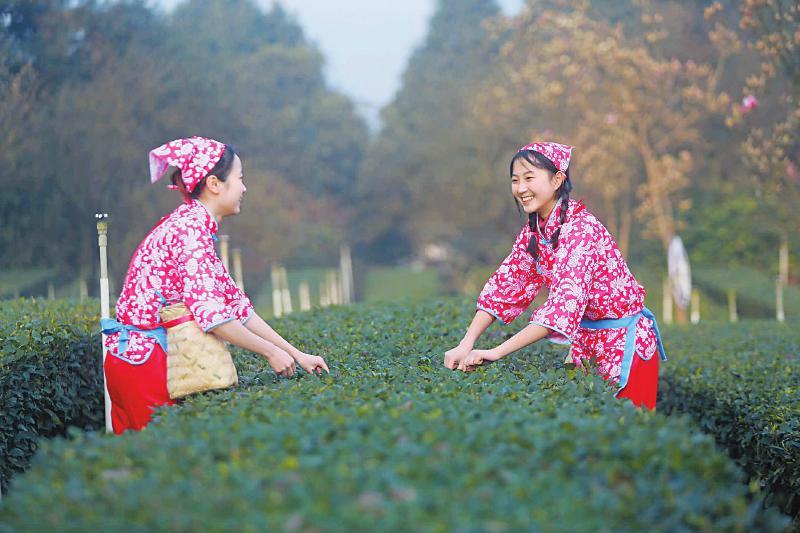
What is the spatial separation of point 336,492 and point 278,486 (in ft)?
0.51

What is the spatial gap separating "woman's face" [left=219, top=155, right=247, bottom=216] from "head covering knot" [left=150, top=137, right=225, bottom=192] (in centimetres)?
9

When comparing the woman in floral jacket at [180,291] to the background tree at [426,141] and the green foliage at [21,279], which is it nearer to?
the green foliage at [21,279]

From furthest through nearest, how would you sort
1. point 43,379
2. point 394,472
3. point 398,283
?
1. point 398,283
2. point 43,379
3. point 394,472

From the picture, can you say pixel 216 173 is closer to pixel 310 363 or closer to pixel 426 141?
pixel 310 363

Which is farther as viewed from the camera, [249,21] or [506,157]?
[249,21]

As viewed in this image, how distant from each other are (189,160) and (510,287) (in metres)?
1.61

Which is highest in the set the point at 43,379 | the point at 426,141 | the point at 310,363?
the point at 426,141

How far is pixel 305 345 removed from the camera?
225 inches

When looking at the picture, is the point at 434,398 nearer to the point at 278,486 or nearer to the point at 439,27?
the point at 278,486

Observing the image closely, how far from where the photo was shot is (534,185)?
4.35m

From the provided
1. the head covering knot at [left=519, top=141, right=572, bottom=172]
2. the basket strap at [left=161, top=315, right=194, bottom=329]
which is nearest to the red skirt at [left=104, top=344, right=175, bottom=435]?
the basket strap at [left=161, top=315, right=194, bottom=329]

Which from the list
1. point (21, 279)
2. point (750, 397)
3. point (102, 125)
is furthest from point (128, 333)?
point (102, 125)

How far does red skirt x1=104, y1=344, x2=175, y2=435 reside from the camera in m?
4.09

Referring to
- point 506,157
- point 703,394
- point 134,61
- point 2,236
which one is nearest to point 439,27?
point 506,157
